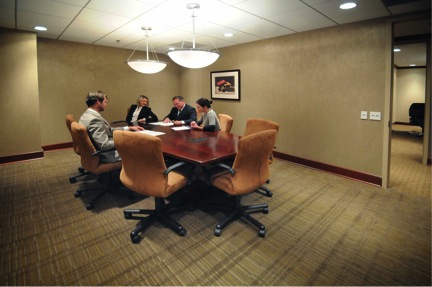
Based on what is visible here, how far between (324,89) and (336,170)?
4.46ft

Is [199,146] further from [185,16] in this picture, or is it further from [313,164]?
[313,164]

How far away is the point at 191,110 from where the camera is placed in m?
4.56

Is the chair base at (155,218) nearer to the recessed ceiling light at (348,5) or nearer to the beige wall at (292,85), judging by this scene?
the beige wall at (292,85)

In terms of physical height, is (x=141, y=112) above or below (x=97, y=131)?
above

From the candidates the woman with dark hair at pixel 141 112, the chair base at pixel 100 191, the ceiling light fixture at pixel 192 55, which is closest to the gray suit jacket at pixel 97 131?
the chair base at pixel 100 191

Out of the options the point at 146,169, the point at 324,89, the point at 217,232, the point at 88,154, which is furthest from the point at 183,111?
the point at 217,232

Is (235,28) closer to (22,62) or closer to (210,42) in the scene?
(210,42)

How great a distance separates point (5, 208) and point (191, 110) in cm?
296

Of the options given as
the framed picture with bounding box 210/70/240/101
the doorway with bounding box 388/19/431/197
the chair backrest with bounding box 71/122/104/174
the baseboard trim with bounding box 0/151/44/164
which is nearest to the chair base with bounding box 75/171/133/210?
the chair backrest with bounding box 71/122/104/174

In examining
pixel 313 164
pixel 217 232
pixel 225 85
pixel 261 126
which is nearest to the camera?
pixel 217 232

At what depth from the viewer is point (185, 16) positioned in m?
3.38

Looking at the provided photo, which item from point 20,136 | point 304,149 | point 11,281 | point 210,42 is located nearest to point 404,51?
point 304,149

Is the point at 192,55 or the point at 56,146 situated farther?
the point at 56,146

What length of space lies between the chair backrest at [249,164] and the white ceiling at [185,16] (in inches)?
69.1
